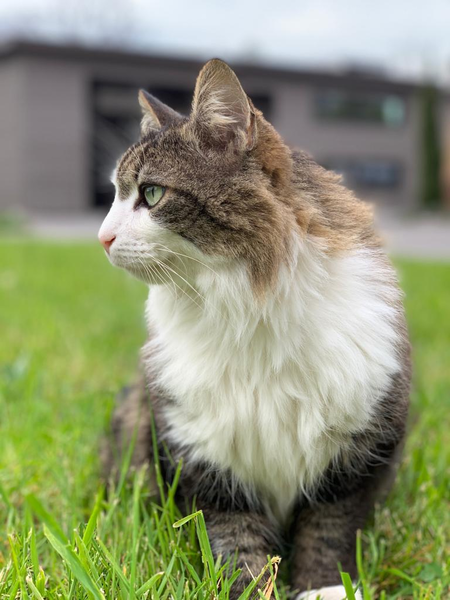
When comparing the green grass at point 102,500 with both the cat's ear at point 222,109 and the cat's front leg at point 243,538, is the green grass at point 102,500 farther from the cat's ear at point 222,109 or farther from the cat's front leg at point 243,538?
the cat's ear at point 222,109

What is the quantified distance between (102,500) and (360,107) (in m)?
24.4

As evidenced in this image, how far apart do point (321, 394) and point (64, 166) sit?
1993cm

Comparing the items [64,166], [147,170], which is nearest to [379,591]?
[147,170]

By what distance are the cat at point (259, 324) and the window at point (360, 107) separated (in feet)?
75.1

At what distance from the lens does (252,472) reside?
5.59 feet

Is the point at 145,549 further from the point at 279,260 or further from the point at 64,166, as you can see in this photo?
the point at 64,166

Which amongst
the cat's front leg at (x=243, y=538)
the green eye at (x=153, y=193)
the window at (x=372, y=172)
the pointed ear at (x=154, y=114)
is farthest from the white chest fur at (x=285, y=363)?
the window at (x=372, y=172)

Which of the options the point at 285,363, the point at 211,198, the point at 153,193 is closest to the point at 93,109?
the point at 153,193

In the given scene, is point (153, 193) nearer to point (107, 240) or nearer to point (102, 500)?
point (107, 240)

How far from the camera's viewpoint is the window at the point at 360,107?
77.3ft

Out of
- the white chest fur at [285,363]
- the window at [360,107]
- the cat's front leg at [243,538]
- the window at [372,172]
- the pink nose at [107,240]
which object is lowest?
the window at [372,172]

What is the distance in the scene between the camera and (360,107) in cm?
2430

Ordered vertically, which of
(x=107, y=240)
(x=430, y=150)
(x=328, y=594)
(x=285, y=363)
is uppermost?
(x=107, y=240)

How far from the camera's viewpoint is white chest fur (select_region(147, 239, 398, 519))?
1.59 meters
